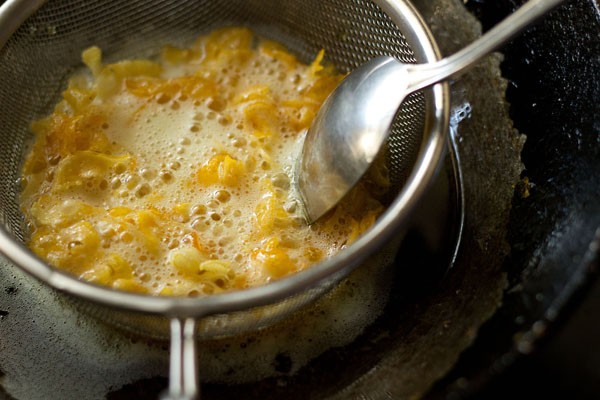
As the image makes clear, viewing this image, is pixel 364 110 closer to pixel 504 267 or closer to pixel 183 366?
pixel 504 267

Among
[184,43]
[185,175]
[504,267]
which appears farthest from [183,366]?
[184,43]

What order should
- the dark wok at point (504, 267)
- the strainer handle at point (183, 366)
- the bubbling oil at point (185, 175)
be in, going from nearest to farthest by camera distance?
the strainer handle at point (183, 366)
the dark wok at point (504, 267)
the bubbling oil at point (185, 175)

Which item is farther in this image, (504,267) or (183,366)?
(504,267)

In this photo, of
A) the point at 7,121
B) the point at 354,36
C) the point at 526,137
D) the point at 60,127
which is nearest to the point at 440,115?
the point at 526,137

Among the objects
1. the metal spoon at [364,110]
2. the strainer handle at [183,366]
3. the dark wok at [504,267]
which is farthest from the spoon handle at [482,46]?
the strainer handle at [183,366]

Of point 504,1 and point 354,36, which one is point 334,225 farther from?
point 504,1

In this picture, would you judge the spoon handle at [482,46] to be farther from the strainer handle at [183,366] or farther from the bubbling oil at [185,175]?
the strainer handle at [183,366]
